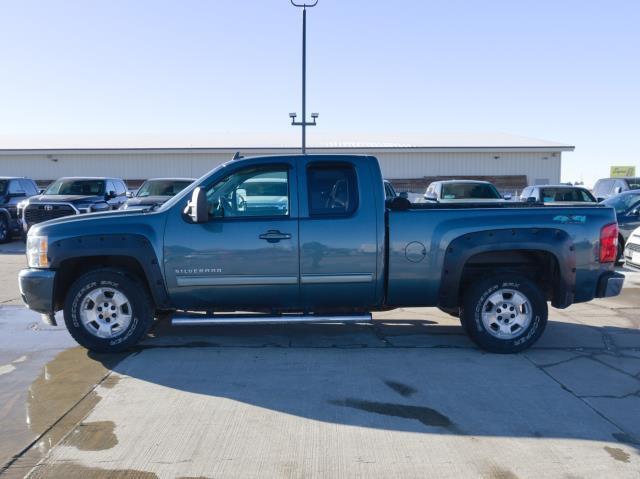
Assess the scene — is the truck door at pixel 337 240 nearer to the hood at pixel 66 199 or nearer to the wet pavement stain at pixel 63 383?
the wet pavement stain at pixel 63 383

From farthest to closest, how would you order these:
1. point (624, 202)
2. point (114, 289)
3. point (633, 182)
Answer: point (633, 182)
point (624, 202)
point (114, 289)

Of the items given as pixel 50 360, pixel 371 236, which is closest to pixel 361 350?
pixel 371 236

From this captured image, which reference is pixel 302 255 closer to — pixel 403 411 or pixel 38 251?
pixel 403 411

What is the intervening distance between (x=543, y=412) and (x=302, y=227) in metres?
2.81

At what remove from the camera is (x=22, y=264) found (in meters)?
13.1

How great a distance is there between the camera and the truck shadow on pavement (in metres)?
4.54

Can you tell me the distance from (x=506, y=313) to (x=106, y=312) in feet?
13.8

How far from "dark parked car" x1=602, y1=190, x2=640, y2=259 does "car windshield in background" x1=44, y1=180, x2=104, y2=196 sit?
14.0 metres

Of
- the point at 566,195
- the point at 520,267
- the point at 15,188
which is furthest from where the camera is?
the point at 15,188

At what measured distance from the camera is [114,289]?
6035mm

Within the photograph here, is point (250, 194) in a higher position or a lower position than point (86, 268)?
higher

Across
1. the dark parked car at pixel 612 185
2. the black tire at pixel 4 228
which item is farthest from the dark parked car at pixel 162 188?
the dark parked car at pixel 612 185

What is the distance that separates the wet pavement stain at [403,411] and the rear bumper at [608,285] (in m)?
2.67

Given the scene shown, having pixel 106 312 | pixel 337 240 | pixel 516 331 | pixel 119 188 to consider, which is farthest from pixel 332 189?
pixel 119 188
